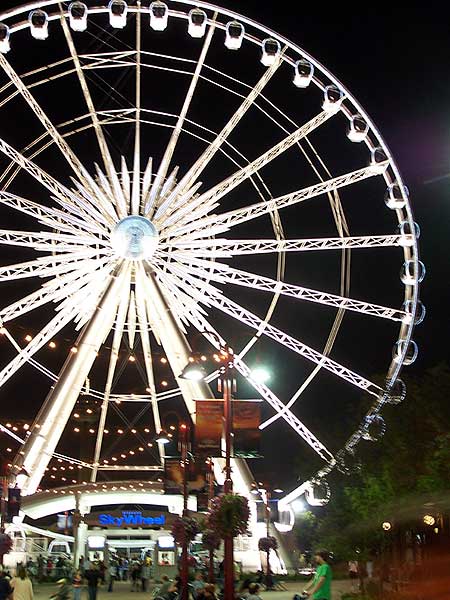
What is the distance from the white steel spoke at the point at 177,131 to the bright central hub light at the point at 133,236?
47cm

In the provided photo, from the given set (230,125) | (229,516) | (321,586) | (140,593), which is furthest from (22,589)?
(140,593)

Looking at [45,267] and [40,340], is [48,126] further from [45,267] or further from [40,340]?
[40,340]

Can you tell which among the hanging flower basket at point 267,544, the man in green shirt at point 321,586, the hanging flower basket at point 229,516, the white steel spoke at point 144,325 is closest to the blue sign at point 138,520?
the hanging flower basket at point 267,544

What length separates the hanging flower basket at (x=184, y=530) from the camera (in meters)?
22.3

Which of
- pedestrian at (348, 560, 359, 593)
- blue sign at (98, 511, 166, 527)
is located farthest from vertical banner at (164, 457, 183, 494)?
blue sign at (98, 511, 166, 527)

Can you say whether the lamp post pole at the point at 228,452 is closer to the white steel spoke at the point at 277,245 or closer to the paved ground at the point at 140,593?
the white steel spoke at the point at 277,245

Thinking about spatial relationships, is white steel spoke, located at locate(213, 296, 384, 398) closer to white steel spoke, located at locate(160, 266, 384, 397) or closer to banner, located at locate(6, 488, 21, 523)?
white steel spoke, located at locate(160, 266, 384, 397)

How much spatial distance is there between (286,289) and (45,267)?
6841 mm

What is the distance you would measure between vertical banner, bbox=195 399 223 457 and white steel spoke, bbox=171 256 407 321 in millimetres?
9202

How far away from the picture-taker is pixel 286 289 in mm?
25469

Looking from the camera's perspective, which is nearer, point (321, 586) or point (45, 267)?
point (321, 586)

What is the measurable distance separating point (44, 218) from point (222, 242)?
486 cm

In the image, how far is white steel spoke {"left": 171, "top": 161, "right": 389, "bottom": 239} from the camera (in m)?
24.4

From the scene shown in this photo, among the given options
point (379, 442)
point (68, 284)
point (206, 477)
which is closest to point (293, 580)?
point (206, 477)
